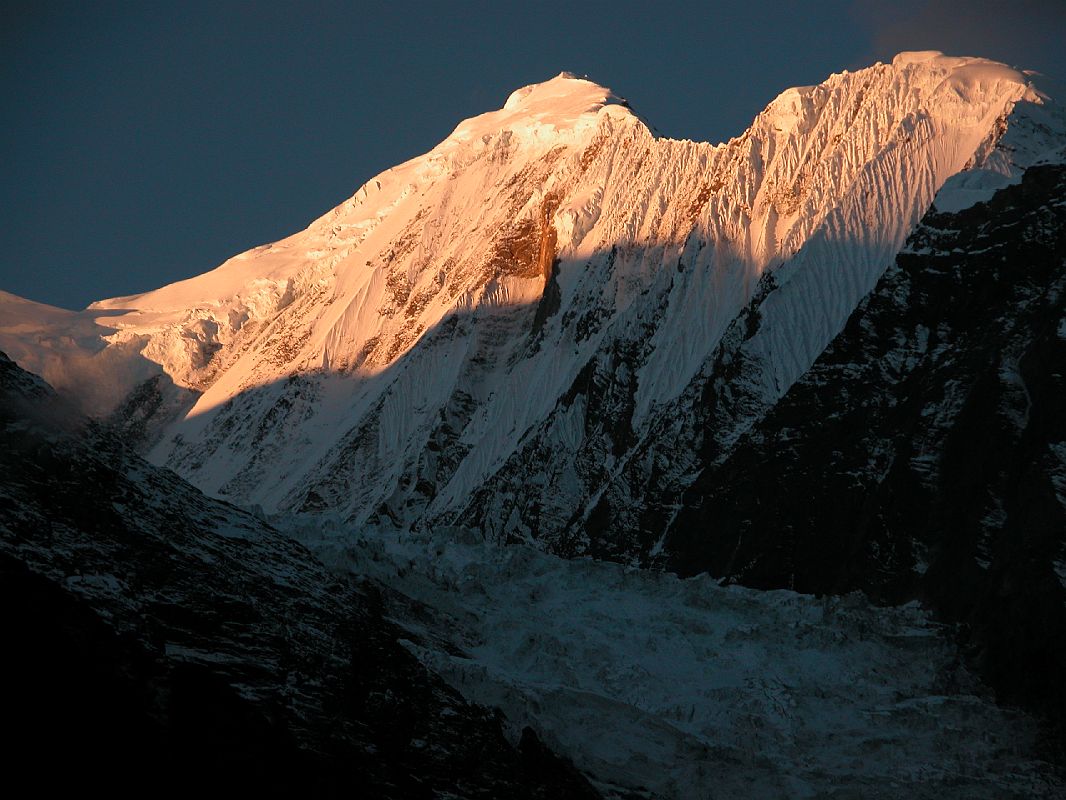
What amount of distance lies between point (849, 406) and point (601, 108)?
104801mm

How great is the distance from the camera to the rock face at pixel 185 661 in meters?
38.8

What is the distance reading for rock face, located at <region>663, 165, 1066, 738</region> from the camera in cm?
6444

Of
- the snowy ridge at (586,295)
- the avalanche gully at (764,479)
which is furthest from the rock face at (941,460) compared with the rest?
the snowy ridge at (586,295)

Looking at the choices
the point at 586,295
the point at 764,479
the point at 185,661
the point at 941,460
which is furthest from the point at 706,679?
the point at 586,295

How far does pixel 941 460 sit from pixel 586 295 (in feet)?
221

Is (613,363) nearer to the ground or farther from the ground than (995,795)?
farther from the ground

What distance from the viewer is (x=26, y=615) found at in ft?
129

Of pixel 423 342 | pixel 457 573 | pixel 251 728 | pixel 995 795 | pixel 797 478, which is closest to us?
pixel 251 728

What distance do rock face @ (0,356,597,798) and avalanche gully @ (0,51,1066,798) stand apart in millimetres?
Result: 775

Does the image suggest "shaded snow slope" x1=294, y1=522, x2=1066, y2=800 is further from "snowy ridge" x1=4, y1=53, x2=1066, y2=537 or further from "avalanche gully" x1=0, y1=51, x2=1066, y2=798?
"snowy ridge" x1=4, y1=53, x2=1066, y2=537

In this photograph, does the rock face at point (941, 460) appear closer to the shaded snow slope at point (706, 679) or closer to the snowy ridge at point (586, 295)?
the shaded snow slope at point (706, 679)

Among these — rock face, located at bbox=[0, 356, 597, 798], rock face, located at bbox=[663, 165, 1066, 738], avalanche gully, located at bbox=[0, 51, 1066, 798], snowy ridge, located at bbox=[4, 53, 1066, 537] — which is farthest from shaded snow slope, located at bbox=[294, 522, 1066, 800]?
snowy ridge, located at bbox=[4, 53, 1066, 537]

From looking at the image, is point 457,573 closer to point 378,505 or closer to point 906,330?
point 906,330

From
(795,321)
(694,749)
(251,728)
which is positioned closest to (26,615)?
(251,728)
